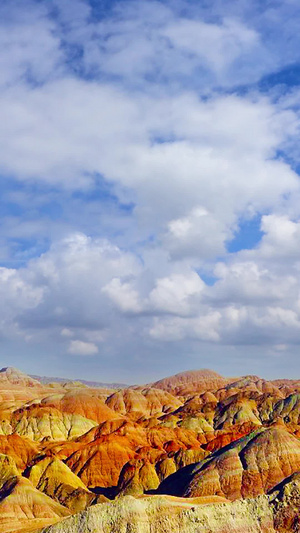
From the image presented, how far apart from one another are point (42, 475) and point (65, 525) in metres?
71.5

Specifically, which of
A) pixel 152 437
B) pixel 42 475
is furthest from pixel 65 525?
pixel 152 437

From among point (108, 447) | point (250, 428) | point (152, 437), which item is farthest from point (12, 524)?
point (250, 428)

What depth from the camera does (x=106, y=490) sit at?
429ft

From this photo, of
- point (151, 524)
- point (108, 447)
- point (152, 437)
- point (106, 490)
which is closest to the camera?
point (151, 524)

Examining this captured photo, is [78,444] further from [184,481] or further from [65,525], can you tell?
[65,525]

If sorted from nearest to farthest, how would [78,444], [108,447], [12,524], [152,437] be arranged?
[12,524] < [108,447] < [78,444] < [152,437]

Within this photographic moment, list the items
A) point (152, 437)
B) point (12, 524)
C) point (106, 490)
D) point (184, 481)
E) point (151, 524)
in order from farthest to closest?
point (152, 437) < point (106, 490) < point (184, 481) < point (12, 524) < point (151, 524)

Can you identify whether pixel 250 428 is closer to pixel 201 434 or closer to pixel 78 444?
pixel 201 434

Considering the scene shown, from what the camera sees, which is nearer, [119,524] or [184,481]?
[119,524]

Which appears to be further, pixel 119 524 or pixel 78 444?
pixel 78 444

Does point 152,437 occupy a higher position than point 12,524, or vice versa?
point 152,437

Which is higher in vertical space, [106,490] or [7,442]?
[7,442]

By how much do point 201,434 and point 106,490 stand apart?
193 ft

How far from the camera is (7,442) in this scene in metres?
149
